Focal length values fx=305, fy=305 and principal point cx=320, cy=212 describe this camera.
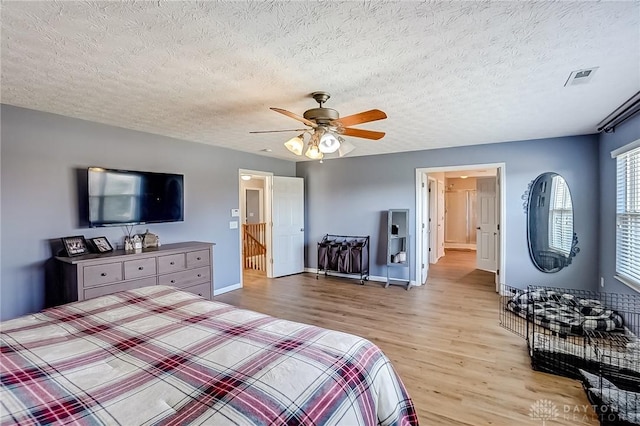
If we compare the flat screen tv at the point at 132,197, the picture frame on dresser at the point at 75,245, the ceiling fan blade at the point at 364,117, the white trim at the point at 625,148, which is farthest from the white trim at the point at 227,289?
the white trim at the point at 625,148

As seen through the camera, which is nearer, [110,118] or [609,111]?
[609,111]

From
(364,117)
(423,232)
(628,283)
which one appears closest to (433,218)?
(423,232)

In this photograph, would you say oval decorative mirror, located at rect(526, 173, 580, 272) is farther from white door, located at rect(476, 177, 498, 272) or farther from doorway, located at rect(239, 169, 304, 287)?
doorway, located at rect(239, 169, 304, 287)

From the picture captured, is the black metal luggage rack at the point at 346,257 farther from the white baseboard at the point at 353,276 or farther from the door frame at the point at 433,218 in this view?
the door frame at the point at 433,218

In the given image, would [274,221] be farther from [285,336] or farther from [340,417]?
[340,417]

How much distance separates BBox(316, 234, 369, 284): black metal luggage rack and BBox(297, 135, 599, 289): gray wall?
233 mm

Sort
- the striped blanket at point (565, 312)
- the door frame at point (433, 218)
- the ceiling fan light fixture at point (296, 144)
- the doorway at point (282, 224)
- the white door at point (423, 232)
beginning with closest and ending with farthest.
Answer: the ceiling fan light fixture at point (296, 144) < the striped blanket at point (565, 312) < the white door at point (423, 232) < the doorway at point (282, 224) < the door frame at point (433, 218)

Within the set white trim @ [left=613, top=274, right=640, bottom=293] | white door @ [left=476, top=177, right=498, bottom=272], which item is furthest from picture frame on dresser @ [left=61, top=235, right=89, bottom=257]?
white door @ [left=476, top=177, right=498, bottom=272]

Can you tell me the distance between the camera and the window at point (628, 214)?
121 inches

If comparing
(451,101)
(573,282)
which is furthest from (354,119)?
(573,282)

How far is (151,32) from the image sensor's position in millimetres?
1727

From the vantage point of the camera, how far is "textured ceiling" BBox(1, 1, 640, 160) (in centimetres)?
156

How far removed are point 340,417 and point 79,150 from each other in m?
3.83

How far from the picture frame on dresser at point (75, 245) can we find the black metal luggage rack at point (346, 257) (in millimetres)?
3695
